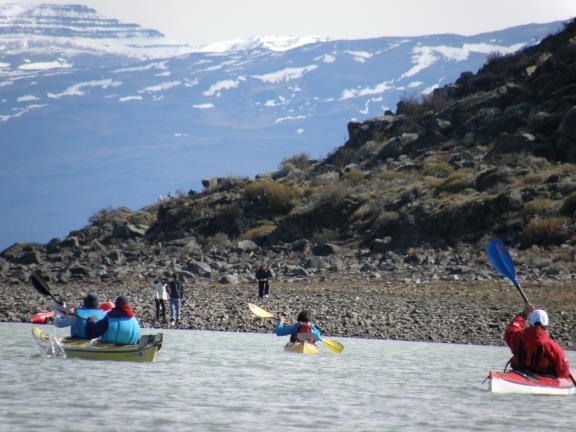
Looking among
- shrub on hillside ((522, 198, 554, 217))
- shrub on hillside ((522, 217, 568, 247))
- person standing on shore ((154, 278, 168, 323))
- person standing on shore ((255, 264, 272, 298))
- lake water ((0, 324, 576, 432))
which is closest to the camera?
lake water ((0, 324, 576, 432))

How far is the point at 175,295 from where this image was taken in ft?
93.8

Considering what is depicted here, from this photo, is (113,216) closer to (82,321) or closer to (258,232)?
(258,232)

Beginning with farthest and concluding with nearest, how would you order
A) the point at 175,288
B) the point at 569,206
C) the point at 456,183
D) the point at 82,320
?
the point at 456,183 → the point at 569,206 → the point at 175,288 → the point at 82,320

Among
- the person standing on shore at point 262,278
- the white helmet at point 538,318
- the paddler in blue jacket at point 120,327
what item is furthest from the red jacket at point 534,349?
the person standing on shore at point 262,278

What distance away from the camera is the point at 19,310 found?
1249 inches

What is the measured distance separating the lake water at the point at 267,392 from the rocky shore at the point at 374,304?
241 cm

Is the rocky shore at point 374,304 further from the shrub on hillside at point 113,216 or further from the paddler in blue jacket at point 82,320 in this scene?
the shrub on hillside at point 113,216

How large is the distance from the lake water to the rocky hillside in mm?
13773

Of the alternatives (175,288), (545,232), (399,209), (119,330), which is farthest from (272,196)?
(119,330)

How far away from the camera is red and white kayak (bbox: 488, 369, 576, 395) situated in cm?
1673

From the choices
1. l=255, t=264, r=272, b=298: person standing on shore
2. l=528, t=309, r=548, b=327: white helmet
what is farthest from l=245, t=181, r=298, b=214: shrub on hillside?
l=528, t=309, r=548, b=327: white helmet

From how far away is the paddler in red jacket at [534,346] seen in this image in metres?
16.5

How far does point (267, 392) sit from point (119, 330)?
4.68 m

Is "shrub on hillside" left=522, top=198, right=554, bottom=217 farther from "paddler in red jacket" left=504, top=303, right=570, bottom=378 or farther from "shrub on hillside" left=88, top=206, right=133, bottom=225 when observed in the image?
"shrub on hillside" left=88, top=206, right=133, bottom=225
